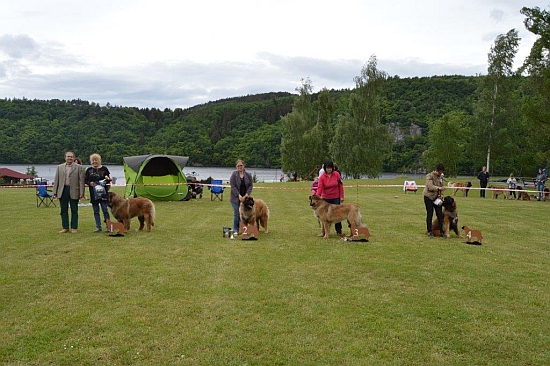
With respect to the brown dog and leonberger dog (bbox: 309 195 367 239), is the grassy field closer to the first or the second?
the brown dog

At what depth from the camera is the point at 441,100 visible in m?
72.1

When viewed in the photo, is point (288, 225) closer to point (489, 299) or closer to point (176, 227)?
point (176, 227)

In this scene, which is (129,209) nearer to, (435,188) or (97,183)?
(97,183)

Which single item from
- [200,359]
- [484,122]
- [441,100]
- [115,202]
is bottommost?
[200,359]

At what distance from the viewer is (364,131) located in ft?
143

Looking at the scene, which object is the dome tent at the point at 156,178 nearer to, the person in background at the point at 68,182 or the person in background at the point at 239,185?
the person in background at the point at 68,182

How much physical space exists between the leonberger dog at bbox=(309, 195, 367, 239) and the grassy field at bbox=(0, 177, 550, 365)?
1.99 feet

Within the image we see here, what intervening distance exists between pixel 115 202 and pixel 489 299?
7834 millimetres

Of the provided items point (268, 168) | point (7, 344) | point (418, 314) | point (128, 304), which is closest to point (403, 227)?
point (418, 314)

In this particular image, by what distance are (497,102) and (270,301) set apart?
3833cm

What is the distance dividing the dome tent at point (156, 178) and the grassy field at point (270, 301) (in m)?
8.79

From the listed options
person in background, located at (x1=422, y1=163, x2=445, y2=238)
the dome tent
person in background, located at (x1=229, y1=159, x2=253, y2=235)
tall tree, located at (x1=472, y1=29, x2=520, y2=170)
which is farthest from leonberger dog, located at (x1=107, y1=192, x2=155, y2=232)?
tall tree, located at (x1=472, y1=29, x2=520, y2=170)

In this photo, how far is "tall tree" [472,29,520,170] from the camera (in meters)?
36.6

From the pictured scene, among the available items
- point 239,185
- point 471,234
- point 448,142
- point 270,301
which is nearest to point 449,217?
point 471,234
